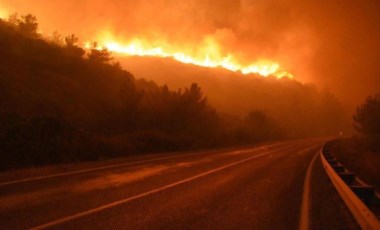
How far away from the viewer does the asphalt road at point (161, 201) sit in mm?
6141

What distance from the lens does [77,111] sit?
32938 millimetres

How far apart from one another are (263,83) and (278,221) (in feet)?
533

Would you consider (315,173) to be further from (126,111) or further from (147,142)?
(126,111)

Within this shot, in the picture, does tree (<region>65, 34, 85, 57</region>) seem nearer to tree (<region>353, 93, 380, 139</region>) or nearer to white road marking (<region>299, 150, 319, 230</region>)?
white road marking (<region>299, 150, 319, 230</region>)

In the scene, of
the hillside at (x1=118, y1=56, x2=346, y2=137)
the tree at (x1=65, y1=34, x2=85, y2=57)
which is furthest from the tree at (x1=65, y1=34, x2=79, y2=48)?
the hillside at (x1=118, y1=56, x2=346, y2=137)

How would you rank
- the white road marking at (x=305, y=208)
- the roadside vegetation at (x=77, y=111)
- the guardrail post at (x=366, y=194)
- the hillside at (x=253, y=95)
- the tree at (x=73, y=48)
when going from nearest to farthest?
the white road marking at (x=305, y=208) → the guardrail post at (x=366, y=194) → the roadside vegetation at (x=77, y=111) → the tree at (x=73, y=48) → the hillside at (x=253, y=95)

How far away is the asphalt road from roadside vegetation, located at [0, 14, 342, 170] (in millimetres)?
4555

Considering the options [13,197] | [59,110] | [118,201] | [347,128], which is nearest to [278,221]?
[118,201]

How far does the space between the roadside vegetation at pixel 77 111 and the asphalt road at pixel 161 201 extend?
14.9 ft

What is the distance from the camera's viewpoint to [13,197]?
7684mm

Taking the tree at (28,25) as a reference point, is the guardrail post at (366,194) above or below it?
below

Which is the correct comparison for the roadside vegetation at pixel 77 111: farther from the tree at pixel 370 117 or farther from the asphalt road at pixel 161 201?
the tree at pixel 370 117

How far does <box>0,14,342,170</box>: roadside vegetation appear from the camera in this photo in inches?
669

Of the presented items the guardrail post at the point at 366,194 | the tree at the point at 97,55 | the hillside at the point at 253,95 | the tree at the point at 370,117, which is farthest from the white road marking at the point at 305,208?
the hillside at the point at 253,95
